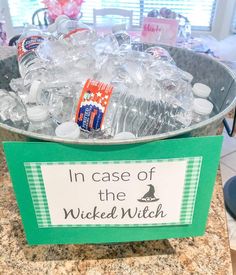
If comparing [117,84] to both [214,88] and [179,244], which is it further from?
[179,244]

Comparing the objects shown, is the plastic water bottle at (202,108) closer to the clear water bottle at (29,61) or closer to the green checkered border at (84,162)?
the green checkered border at (84,162)

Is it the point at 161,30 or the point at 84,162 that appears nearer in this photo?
the point at 84,162

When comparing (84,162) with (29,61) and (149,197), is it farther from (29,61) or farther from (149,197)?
(29,61)

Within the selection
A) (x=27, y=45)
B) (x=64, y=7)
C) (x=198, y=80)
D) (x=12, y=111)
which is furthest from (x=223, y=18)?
(x=12, y=111)

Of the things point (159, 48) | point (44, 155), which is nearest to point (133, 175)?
point (44, 155)

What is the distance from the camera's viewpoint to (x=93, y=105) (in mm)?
446

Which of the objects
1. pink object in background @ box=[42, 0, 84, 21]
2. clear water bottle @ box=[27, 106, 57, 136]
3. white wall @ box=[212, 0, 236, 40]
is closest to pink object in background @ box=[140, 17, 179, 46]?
pink object in background @ box=[42, 0, 84, 21]

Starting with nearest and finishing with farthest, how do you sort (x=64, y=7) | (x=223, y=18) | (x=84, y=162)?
(x=84, y=162), (x=64, y=7), (x=223, y=18)

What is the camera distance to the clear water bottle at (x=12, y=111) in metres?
0.54

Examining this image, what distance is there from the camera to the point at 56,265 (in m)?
0.55

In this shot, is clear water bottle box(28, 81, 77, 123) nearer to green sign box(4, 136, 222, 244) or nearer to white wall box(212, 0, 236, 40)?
green sign box(4, 136, 222, 244)

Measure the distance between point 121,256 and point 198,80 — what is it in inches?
14.7

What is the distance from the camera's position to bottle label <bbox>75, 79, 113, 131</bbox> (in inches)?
17.6

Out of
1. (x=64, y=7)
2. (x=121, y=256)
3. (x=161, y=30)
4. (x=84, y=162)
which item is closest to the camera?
(x=84, y=162)
